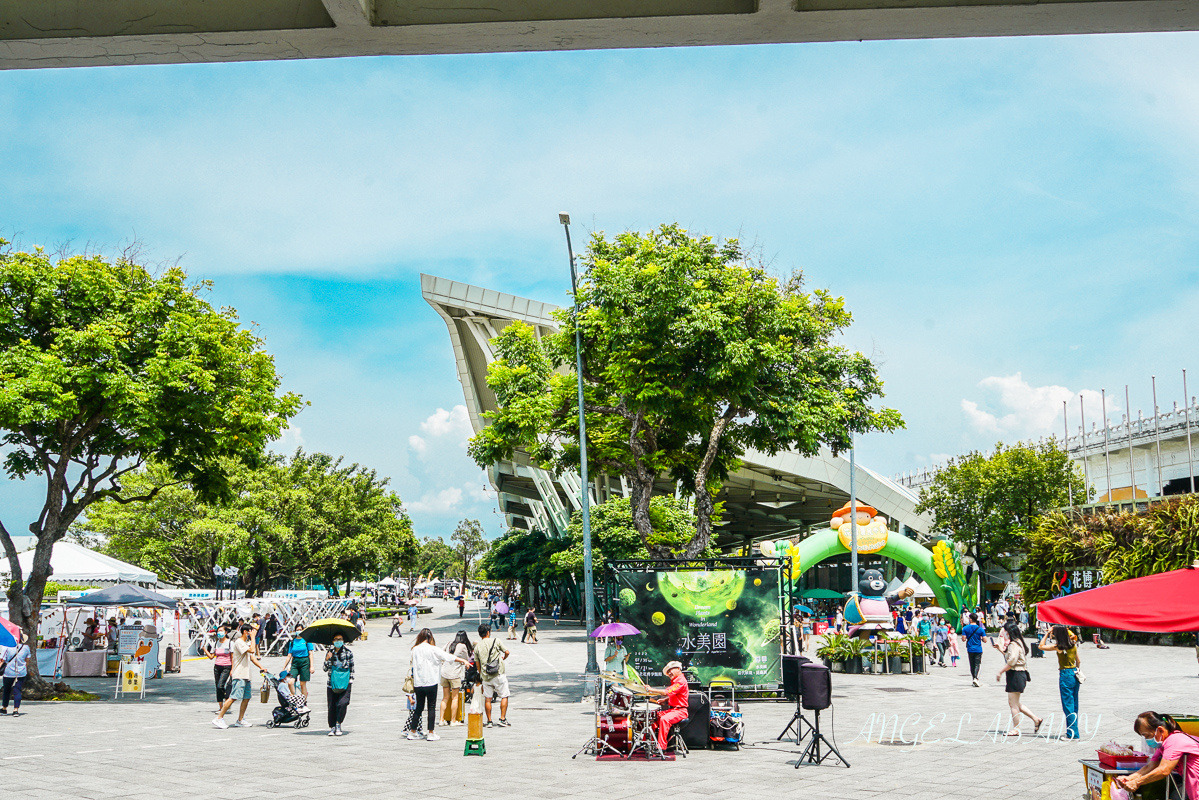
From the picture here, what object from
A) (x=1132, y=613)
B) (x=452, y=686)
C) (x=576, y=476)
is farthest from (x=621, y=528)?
(x=1132, y=613)

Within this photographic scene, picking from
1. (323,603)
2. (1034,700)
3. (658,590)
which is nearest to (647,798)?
(658,590)

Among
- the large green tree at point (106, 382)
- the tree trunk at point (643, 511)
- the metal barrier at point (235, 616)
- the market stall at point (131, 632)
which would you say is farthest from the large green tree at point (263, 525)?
the tree trunk at point (643, 511)

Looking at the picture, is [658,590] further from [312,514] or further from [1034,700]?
[312,514]

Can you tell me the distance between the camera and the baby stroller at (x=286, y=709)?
1454 cm

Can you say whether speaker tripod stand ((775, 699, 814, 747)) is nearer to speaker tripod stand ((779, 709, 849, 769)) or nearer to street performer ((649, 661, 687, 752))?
speaker tripod stand ((779, 709, 849, 769))

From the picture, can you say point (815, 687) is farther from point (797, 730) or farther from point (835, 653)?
point (835, 653)

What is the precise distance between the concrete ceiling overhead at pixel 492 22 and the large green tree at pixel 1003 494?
4844 cm

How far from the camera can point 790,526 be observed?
231 ft

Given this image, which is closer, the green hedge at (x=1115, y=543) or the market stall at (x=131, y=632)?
the market stall at (x=131, y=632)

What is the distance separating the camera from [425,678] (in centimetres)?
1312

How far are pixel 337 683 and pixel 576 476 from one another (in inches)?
1261

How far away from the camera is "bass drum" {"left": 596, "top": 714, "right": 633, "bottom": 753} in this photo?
11.9 metres

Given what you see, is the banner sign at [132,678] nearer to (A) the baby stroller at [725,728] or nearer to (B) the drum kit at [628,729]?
(B) the drum kit at [628,729]

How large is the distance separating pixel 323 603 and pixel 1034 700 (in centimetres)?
2555
